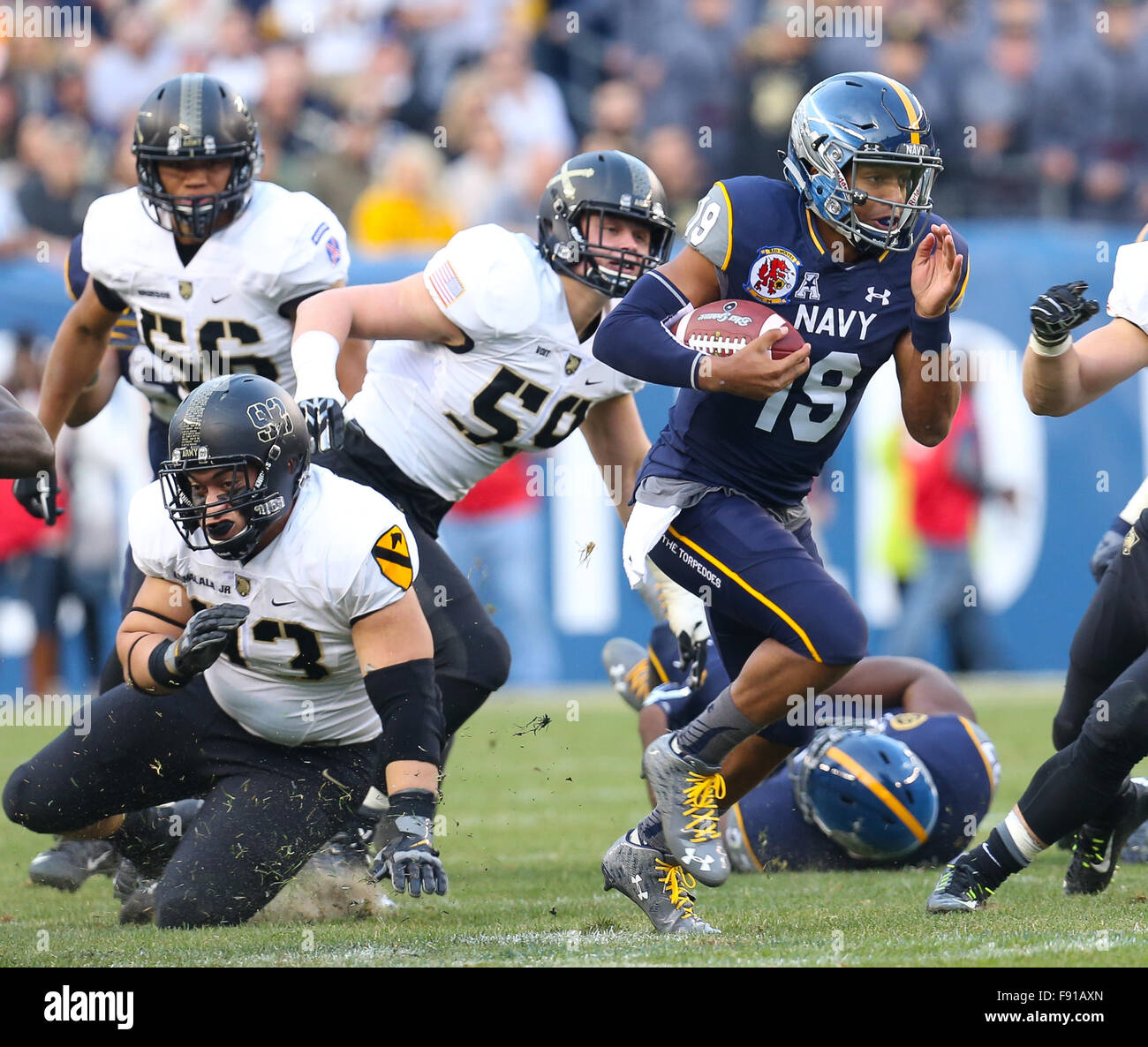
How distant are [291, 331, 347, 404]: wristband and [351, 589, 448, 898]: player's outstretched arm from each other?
23.1 inches

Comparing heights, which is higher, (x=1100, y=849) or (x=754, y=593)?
(x=754, y=593)

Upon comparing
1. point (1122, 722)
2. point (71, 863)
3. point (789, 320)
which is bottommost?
point (71, 863)

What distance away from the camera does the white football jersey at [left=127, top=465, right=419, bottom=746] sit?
13.7 ft

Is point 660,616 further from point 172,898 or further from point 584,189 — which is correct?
point 172,898

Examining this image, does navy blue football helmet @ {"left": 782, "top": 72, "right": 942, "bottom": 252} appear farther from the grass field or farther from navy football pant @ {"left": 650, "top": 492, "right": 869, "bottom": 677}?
the grass field

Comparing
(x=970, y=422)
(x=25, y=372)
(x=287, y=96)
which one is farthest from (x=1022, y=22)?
(x=25, y=372)

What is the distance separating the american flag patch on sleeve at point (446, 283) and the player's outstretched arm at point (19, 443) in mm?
1248

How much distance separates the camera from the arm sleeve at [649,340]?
402 centimetres

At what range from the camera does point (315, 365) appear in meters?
4.53

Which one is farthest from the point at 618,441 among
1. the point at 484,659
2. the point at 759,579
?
the point at 759,579

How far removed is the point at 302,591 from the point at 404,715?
1.36ft

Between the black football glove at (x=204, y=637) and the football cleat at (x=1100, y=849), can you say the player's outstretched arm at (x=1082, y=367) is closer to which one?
the football cleat at (x=1100, y=849)

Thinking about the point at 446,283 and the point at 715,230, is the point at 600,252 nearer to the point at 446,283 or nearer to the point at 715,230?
the point at 446,283
